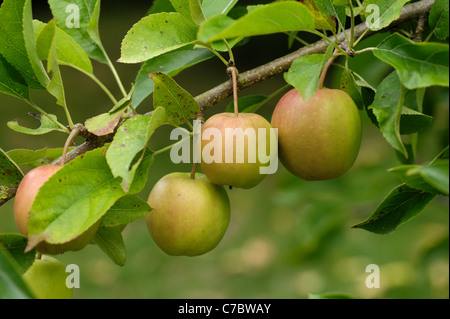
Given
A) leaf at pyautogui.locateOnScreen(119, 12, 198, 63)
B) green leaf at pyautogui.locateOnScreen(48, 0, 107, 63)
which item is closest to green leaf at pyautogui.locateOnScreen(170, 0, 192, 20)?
leaf at pyautogui.locateOnScreen(119, 12, 198, 63)

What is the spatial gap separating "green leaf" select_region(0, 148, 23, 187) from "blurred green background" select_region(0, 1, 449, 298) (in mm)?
715

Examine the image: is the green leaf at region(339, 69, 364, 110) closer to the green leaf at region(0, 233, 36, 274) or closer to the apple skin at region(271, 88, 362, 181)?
the apple skin at region(271, 88, 362, 181)

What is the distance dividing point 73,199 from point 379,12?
461mm

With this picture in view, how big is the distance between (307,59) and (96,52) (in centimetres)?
39

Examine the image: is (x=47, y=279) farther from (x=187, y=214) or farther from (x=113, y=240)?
(x=187, y=214)

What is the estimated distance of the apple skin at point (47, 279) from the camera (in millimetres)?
660

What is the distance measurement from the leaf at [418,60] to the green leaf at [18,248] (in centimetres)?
47

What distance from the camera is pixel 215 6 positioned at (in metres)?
0.68

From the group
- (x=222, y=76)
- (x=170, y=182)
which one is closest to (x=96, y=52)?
(x=170, y=182)

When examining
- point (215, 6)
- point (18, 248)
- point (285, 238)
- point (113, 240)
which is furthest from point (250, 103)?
point (285, 238)

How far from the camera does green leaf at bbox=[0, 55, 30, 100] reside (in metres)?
0.71

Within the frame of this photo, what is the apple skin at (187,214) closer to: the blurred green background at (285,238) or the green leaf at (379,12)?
the green leaf at (379,12)

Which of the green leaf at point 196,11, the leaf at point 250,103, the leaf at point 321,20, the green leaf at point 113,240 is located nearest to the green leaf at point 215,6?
the green leaf at point 196,11
